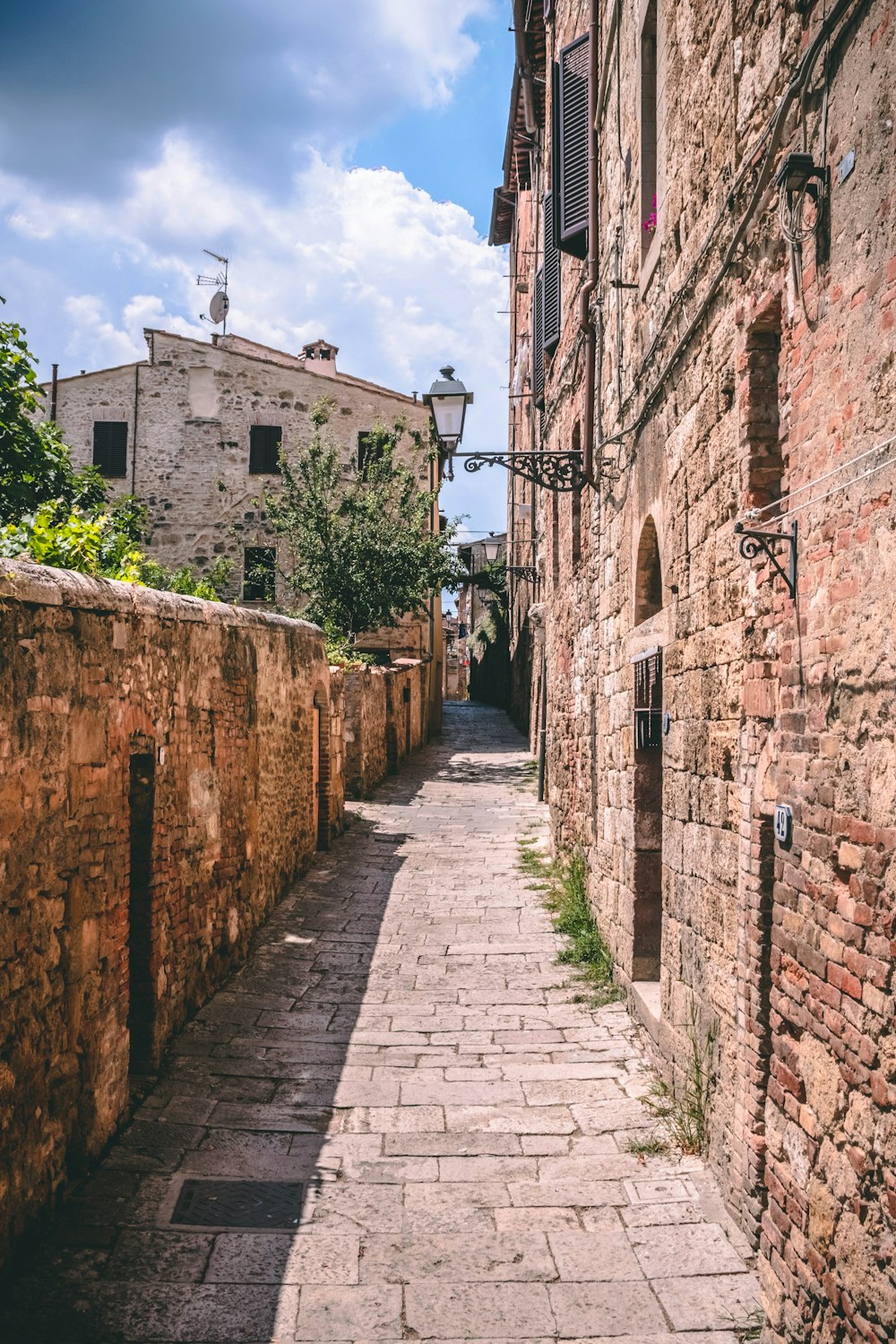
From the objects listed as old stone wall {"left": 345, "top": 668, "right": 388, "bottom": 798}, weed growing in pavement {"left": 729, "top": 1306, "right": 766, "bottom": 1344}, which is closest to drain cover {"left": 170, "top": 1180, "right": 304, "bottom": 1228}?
weed growing in pavement {"left": 729, "top": 1306, "right": 766, "bottom": 1344}

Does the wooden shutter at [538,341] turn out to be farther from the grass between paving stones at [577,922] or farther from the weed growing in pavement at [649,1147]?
the weed growing in pavement at [649,1147]

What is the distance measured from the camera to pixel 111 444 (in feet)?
72.9

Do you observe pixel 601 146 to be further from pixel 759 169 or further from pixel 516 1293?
pixel 516 1293

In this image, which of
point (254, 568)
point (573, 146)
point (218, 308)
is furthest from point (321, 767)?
point (218, 308)

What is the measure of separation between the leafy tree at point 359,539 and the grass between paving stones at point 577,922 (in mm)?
9275

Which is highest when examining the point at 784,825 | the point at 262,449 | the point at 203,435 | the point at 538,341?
the point at 203,435

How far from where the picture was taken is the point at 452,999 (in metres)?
6.66

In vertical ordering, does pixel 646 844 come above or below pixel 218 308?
below

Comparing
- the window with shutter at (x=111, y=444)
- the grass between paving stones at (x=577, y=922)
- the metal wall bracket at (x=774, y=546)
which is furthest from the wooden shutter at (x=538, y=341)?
the window with shutter at (x=111, y=444)

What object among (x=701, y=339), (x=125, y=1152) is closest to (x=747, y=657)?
(x=701, y=339)

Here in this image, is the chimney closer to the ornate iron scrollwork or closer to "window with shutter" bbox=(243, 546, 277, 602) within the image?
"window with shutter" bbox=(243, 546, 277, 602)

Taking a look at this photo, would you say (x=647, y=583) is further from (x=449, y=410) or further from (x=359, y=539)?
(x=359, y=539)

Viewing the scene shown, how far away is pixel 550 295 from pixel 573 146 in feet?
8.07

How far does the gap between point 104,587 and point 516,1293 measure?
10.5 feet
